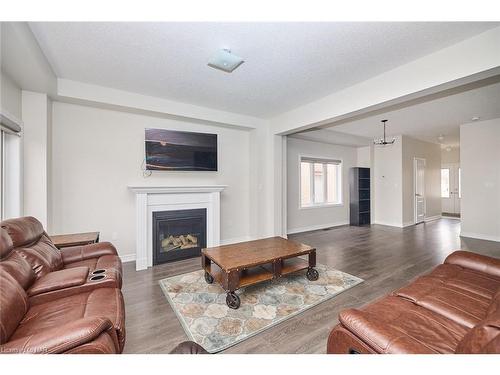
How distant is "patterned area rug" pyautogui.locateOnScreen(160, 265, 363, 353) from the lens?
1.83 meters

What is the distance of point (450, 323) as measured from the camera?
1.29 metres

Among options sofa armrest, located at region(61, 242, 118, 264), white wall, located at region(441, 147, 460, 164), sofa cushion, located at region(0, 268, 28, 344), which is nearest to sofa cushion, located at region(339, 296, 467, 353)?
sofa cushion, located at region(0, 268, 28, 344)

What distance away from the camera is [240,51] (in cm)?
226

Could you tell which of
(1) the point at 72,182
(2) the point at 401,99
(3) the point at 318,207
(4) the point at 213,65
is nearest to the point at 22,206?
(1) the point at 72,182

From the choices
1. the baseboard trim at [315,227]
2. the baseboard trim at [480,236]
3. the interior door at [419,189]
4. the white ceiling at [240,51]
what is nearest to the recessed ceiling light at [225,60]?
the white ceiling at [240,51]

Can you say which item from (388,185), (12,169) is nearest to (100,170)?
(12,169)

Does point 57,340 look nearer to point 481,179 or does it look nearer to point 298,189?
point 298,189

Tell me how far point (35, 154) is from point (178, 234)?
2.14m

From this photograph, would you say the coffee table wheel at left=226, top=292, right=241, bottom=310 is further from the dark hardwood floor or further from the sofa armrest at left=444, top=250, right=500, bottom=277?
the sofa armrest at left=444, top=250, right=500, bottom=277

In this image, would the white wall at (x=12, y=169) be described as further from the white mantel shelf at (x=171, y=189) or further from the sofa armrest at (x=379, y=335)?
the sofa armrest at (x=379, y=335)

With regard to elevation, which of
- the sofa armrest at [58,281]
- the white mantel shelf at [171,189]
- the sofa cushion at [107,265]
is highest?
the white mantel shelf at [171,189]

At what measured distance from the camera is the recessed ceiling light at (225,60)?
2.22 meters

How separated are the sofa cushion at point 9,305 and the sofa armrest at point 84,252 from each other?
897 mm

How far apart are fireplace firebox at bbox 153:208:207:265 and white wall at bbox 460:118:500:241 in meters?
5.99
